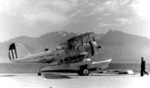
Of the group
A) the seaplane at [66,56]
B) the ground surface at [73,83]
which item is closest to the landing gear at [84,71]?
the seaplane at [66,56]

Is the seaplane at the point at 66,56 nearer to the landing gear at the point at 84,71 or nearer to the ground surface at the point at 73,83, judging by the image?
the landing gear at the point at 84,71

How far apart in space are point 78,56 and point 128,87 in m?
13.7

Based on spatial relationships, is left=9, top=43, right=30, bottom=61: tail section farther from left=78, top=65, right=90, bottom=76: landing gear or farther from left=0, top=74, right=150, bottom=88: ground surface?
left=0, top=74, right=150, bottom=88: ground surface

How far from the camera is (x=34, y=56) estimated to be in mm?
31641

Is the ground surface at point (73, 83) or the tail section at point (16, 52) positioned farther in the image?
the tail section at point (16, 52)

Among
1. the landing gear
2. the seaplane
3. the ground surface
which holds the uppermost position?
the seaplane

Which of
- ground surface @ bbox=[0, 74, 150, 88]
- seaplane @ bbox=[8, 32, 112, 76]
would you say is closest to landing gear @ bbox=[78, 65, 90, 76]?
seaplane @ bbox=[8, 32, 112, 76]

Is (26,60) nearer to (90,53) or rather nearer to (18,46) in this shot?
(18,46)

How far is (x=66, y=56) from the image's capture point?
32344mm

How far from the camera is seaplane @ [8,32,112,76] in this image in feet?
104

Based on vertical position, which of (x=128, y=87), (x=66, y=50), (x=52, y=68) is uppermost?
(x=66, y=50)

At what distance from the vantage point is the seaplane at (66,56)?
104 feet

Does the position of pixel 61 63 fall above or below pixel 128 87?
above

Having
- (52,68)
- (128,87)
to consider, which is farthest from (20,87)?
(52,68)
